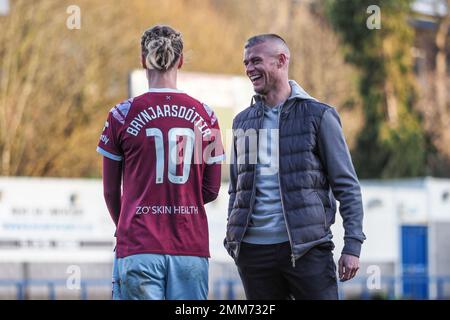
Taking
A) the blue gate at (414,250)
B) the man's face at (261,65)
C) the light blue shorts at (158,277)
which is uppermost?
the man's face at (261,65)

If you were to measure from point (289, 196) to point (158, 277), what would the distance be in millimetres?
816

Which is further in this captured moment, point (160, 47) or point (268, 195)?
point (268, 195)

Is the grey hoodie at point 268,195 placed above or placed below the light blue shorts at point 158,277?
above

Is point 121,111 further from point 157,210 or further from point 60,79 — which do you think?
point 60,79

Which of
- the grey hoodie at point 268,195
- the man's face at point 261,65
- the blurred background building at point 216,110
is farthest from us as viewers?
the blurred background building at point 216,110

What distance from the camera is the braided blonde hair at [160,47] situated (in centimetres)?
524

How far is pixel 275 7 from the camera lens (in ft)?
129

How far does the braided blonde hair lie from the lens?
5242mm

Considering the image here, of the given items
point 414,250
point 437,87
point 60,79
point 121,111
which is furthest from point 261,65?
point 437,87

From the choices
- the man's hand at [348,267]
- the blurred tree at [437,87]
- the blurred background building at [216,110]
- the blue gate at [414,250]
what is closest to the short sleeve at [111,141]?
the blurred background building at [216,110]

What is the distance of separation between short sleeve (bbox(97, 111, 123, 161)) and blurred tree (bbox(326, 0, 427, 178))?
31083mm

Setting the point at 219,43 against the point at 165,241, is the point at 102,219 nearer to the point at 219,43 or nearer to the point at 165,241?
the point at 219,43

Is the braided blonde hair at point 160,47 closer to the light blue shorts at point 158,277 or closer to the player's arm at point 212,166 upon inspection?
the player's arm at point 212,166

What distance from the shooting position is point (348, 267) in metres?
5.36
